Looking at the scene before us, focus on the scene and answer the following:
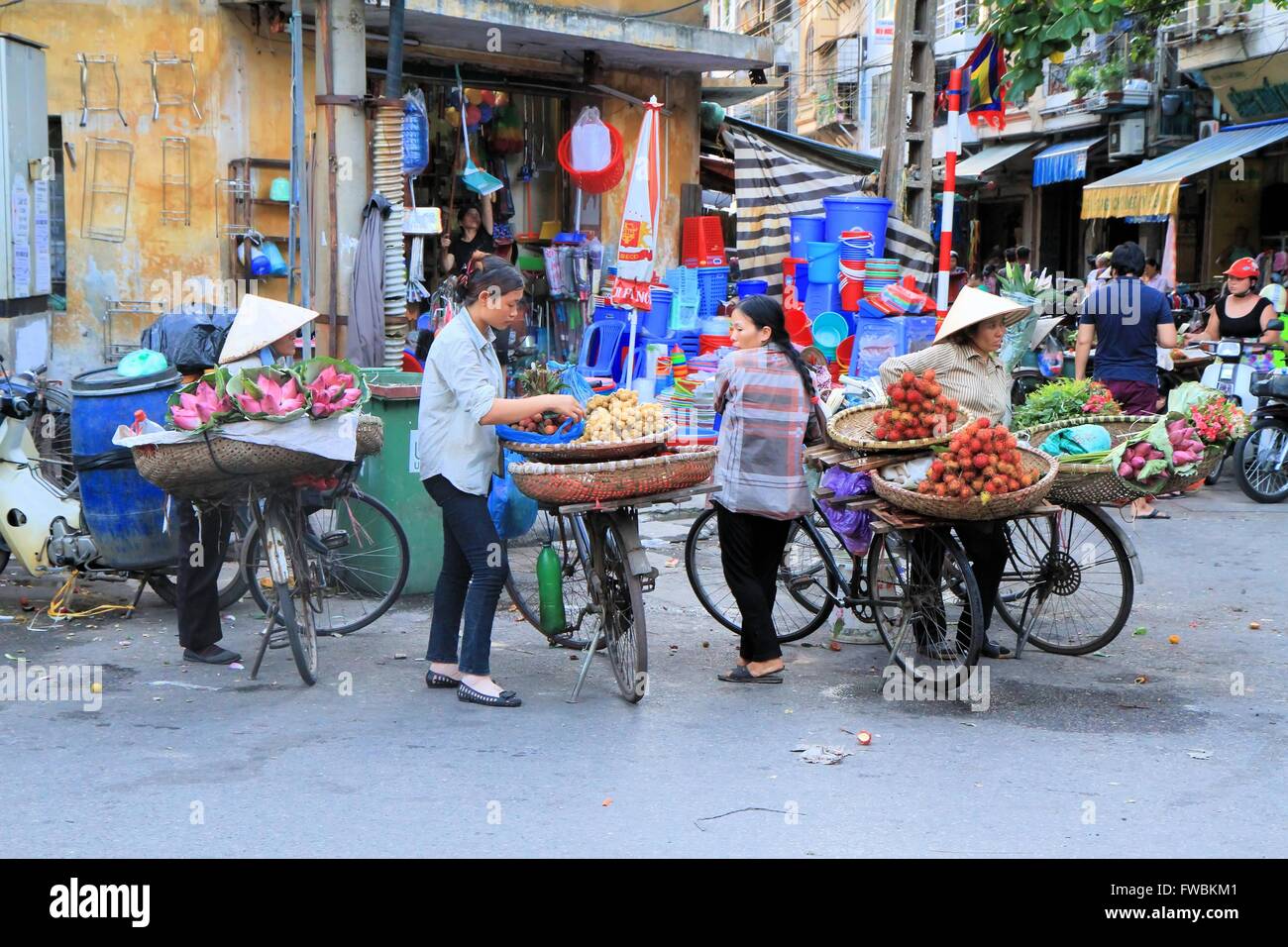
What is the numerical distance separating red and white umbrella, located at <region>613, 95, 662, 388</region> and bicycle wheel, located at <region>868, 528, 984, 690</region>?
16.8 ft

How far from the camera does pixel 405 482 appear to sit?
7.95 m

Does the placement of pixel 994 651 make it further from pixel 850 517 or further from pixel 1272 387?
pixel 1272 387

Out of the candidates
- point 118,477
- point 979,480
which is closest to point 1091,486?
point 979,480

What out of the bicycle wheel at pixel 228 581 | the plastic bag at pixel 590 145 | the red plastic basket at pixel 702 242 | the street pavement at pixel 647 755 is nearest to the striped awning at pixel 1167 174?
the red plastic basket at pixel 702 242

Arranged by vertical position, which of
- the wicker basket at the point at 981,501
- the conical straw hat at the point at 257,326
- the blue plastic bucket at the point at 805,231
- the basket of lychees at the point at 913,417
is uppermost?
the blue plastic bucket at the point at 805,231

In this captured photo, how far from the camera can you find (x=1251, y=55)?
20.2 m

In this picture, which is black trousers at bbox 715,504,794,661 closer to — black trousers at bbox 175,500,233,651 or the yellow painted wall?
black trousers at bbox 175,500,233,651

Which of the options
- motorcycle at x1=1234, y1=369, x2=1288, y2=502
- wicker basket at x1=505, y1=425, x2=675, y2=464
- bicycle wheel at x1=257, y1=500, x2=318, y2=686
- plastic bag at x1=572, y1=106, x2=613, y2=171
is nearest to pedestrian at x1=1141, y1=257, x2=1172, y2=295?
motorcycle at x1=1234, y1=369, x2=1288, y2=502

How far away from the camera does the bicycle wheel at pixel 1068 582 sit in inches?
258

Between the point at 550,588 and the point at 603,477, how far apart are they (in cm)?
88

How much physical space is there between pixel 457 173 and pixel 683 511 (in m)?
4.13

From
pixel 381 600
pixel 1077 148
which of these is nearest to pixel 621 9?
pixel 381 600

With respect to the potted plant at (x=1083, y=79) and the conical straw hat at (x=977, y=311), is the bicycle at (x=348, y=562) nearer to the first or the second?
the conical straw hat at (x=977, y=311)

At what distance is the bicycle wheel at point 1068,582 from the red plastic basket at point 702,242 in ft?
25.0
